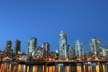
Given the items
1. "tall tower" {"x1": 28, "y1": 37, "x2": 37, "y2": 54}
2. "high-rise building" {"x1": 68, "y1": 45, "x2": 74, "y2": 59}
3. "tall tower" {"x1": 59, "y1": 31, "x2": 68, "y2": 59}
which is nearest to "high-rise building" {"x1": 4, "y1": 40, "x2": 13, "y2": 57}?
"tall tower" {"x1": 28, "y1": 37, "x2": 37, "y2": 54}

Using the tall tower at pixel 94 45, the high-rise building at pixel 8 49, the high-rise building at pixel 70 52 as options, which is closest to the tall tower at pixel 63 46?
the high-rise building at pixel 70 52

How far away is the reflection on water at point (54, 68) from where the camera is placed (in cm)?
1669

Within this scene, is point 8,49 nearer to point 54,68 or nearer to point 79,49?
point 54,68

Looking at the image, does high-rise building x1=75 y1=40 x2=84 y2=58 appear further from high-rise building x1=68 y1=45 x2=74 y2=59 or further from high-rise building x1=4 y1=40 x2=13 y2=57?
high-rise building x1=4 y1=40 x2=13 y2=57

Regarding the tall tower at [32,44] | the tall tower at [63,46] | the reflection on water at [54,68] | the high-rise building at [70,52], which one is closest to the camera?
the reflection on water at [54,68]

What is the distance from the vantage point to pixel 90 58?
17000mm

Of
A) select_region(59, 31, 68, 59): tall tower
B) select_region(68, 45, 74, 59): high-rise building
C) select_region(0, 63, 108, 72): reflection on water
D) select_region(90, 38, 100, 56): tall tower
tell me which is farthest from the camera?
select_region(90, 38, 100, 56): tall tower

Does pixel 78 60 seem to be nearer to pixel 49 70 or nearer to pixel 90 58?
pixel 90 58

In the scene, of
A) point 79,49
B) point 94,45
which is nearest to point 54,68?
point 79,49

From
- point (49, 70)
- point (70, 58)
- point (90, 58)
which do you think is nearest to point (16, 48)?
point (49, 70)

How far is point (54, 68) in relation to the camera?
56.4ft

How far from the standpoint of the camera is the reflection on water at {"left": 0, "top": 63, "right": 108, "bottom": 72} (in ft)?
54.7

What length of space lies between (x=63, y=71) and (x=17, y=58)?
4510mm

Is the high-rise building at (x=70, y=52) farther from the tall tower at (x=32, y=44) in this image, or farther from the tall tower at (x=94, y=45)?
the tall tower at (x=32, y=44)
